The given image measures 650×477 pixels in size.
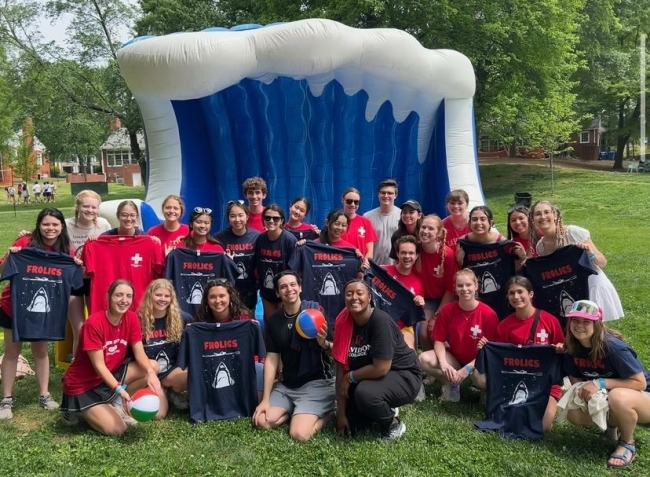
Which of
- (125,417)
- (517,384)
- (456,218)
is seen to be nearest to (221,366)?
(125,417)

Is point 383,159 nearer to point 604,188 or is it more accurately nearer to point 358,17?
point 358,17

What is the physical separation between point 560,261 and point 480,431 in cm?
120

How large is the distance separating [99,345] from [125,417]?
0.50m

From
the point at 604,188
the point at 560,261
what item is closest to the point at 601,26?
the point at 604,188

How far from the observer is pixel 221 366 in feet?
11.7

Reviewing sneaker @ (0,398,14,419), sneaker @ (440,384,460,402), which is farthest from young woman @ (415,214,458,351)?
sneaker @ (0,398,14,419)

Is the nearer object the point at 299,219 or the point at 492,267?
the point at 492,267

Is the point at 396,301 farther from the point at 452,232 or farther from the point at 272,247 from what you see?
the point at 272,247

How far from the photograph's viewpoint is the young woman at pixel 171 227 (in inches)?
166

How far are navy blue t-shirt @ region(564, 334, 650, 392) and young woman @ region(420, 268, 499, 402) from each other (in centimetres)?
59

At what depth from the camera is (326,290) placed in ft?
13.8

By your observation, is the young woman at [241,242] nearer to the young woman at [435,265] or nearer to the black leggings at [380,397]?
the young woman at [435,265]

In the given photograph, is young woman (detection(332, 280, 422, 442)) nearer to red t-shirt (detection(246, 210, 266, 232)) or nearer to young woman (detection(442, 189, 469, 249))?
young woman (detection(442, 189, 469, 249))

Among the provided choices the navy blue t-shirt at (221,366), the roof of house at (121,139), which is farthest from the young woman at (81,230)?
the roof of house at (121,139)
